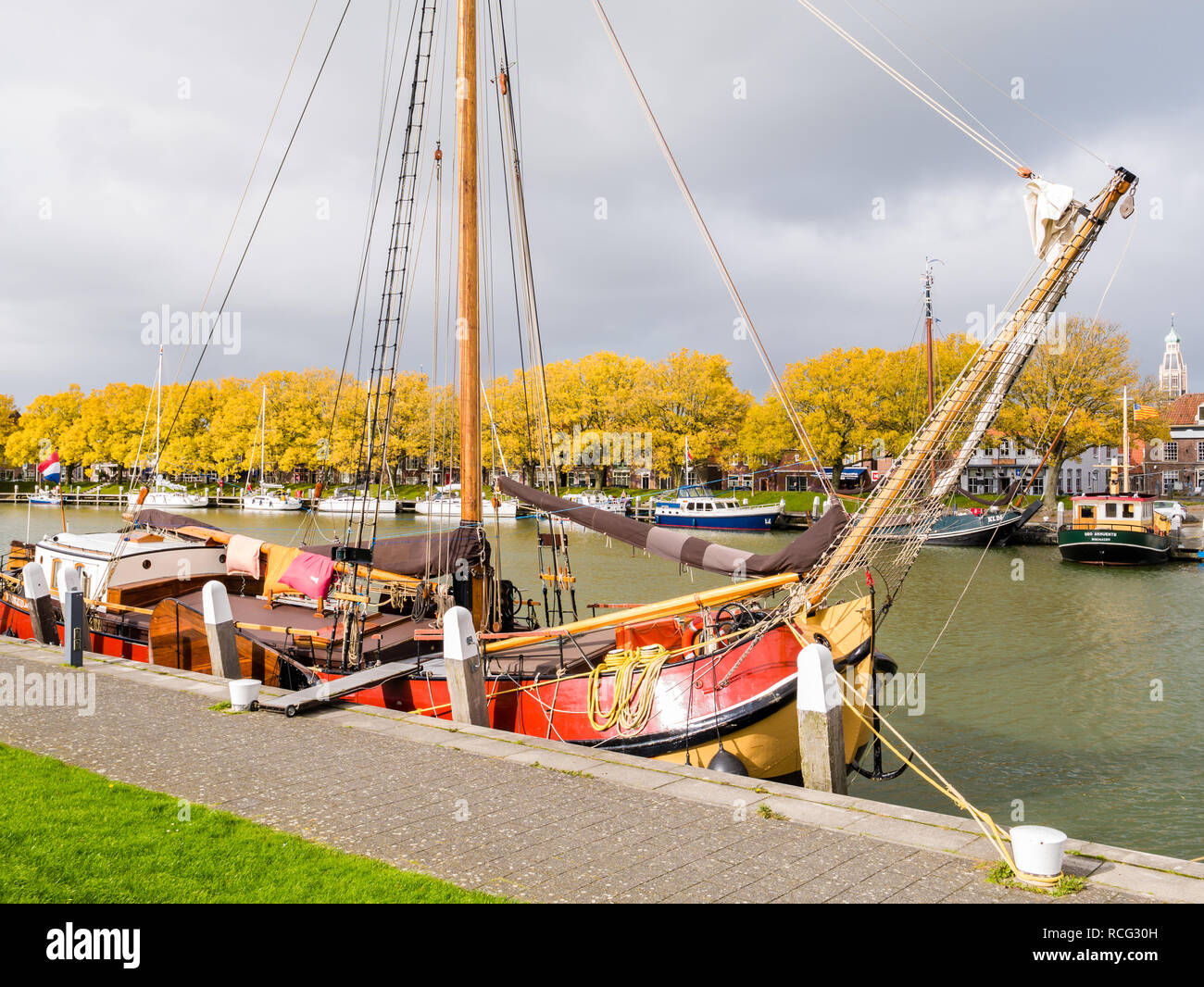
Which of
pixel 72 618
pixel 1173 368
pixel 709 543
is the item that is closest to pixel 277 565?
pixel 72 618

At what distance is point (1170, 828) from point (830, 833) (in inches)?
264

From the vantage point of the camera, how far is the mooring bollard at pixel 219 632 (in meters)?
11.0

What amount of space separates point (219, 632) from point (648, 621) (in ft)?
18.5

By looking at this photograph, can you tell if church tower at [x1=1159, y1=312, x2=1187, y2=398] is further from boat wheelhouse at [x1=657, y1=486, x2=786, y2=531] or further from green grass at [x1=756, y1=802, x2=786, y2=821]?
green grass at [x1=756, y1=802, x2=786, y2=821]

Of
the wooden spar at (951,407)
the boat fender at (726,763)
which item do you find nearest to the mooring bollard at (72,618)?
the boat fender at (726,763)

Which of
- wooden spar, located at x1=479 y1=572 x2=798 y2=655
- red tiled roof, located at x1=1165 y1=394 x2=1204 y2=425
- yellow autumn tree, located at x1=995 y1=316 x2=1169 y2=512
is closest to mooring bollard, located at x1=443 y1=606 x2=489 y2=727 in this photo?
wooden spar, located at x1=479 y1=572 x2=798 y2=655

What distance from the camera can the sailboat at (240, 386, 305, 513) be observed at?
71.8 metres

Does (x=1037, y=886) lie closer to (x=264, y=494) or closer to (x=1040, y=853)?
(x=1040, y=853)

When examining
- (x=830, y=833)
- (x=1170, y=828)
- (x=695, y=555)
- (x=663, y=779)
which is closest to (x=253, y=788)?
(x=663, y=779)

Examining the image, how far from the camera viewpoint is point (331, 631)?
11.9 m

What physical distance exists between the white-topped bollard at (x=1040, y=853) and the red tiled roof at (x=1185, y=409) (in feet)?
339

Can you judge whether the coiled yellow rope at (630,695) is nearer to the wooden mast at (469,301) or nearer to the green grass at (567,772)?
the green grass at (567,772)

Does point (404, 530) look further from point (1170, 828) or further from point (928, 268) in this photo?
point (1170, 828)

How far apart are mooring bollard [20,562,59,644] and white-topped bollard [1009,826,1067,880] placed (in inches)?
584
